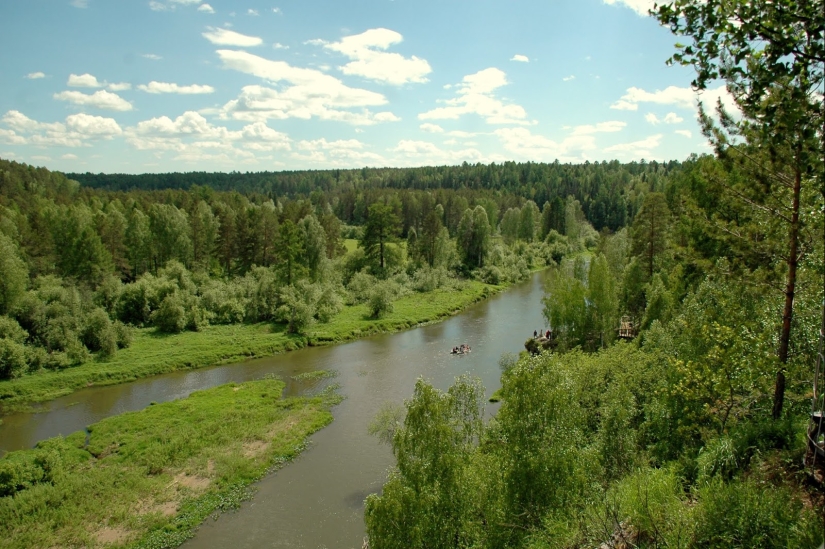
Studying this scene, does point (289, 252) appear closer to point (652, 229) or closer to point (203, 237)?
point (203, 237)

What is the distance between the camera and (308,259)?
178 feet

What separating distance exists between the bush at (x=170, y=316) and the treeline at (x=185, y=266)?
9cm

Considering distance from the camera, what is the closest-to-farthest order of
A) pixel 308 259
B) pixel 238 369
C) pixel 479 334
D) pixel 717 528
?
1. pixel 717 528
2. pixel 238 369
3. pixel 479 334
4. pixel 308 259

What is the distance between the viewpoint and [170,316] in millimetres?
43219

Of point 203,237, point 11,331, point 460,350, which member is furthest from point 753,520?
point 203,237

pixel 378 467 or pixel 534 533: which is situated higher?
pixel 534 533

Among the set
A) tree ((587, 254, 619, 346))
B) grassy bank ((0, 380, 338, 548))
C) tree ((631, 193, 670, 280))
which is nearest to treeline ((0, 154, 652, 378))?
grassy bank ((0, 380, 338, 548))

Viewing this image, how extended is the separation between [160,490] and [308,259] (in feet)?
115

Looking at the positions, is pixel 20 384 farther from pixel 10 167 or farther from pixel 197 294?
pixel 10 167

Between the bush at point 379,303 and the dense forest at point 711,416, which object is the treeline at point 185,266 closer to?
the bush at point 379,303

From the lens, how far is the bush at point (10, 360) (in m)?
32.5

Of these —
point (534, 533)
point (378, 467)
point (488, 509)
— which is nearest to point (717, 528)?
point (534, 533)

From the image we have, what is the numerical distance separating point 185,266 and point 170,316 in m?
13.7

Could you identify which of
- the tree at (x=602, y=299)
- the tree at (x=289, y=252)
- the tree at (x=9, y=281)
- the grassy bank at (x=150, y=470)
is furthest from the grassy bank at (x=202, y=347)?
the tree at (x=602, y=299)
